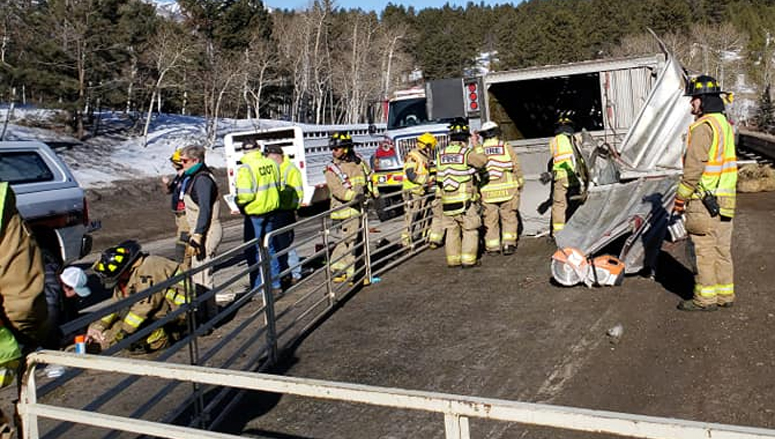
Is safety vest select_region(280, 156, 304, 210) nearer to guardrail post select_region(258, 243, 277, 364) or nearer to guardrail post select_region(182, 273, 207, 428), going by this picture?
guardrail post select_region(258, 243, 277, 364)

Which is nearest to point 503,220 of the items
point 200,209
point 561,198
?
point 561,198

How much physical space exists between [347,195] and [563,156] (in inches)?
120

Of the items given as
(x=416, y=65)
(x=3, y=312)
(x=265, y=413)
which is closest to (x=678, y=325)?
(x=265, y=413)

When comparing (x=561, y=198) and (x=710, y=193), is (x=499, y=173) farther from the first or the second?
(x=710, y=193)

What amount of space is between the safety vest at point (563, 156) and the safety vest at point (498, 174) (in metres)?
0.61

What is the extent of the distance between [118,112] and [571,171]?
3322cm

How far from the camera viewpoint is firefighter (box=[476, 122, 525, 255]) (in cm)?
978

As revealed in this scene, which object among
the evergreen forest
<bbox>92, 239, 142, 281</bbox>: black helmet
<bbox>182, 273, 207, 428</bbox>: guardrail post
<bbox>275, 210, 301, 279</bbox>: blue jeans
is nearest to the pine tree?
the evergreen forest

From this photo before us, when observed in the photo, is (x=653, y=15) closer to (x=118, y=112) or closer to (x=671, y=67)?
(x=118, y=112)

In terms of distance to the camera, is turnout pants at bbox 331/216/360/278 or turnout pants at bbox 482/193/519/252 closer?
turnout pants at bbox 331/216/360/278

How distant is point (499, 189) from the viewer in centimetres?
986

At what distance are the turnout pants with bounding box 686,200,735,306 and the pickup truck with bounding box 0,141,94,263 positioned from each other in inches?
263

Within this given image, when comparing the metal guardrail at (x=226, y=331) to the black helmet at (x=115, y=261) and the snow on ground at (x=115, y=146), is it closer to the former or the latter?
the black helmet at (x=115, y=261)

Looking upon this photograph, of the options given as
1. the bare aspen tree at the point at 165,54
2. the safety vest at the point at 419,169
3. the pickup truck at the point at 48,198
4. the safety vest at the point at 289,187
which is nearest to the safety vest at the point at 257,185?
the safety vest at the point at 289,187
